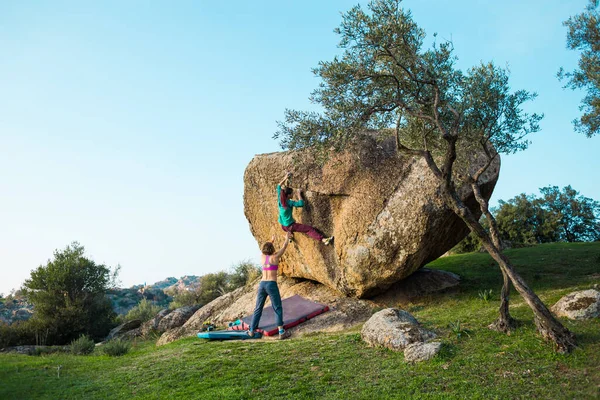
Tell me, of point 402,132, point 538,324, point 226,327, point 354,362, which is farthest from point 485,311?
point 226,327

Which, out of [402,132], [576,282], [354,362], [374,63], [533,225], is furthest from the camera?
[533,225]

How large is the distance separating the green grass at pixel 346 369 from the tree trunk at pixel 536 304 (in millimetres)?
247

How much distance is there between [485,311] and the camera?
13422mm

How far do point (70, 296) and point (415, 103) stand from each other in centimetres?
2480

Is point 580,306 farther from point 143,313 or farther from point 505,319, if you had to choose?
point 143,313

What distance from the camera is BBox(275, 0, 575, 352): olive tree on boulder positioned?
11.6 m

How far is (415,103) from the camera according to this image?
13484 mm

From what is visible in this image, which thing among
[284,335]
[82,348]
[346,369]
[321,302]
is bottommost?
[346,369]

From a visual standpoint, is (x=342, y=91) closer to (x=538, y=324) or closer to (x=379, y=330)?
(x=379, y=330)

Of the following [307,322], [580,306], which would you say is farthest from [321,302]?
[580,306]

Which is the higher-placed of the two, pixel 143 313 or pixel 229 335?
pixel 143 313

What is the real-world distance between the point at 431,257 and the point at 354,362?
27.4ft

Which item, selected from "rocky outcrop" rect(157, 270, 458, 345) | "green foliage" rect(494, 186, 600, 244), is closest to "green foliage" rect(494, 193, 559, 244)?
"green foliage" rect(494, 186, 600, 244)

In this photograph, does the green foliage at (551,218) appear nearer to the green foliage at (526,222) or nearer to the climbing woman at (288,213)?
the green foliage at (526,222)
